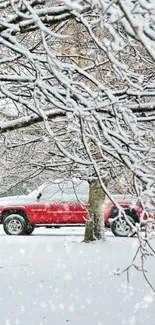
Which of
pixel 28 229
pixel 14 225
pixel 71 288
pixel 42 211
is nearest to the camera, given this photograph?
pixel 71 288

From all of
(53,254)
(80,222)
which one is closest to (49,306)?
(53,254)

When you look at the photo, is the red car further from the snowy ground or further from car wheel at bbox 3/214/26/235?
the snowy ground

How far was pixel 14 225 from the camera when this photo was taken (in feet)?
52.4

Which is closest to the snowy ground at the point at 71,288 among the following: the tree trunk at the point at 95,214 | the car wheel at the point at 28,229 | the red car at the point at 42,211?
the tree trunk at the point at 95,214

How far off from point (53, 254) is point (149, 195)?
914 cm

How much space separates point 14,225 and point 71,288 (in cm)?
818

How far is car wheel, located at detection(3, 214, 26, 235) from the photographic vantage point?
51.8 feet

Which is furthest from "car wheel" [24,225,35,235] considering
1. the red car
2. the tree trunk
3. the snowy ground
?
the snowy ground

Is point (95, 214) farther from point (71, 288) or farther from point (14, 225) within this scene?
point (71, 288)

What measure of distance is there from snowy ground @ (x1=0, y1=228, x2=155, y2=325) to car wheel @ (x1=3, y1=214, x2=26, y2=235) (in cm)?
280

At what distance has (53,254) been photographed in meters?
11.9

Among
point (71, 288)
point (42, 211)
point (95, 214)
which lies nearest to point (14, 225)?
point (42, 211)

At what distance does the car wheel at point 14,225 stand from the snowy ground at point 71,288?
280 cm

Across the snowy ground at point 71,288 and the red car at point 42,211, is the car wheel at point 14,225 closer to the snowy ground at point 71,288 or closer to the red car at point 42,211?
the red car at point 42,211
